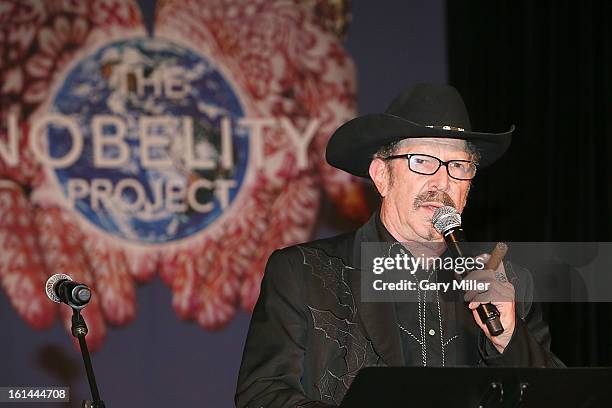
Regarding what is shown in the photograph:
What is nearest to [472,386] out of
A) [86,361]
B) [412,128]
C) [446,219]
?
[446,219]

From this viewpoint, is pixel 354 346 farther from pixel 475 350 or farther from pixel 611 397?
pixel 611 397

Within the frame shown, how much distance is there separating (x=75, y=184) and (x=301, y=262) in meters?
2.29

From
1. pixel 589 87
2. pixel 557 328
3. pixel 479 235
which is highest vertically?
pixel 589 87

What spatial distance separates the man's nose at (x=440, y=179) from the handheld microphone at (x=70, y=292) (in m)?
1.14

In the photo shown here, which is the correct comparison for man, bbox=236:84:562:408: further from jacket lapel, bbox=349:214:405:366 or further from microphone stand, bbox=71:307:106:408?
microphone stand, bbox=71:307:106:408

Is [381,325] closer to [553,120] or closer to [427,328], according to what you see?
[427,328]

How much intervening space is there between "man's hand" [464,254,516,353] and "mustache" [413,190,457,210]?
0.37 m

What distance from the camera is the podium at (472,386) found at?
2.22 meters

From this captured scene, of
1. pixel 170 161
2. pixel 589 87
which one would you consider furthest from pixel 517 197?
pixel 170 161

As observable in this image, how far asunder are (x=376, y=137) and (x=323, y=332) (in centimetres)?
68

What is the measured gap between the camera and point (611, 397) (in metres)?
2.34

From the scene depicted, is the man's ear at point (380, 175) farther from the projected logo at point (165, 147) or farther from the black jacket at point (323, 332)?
the projected logo at point (165, 147)

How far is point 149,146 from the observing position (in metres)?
5.32

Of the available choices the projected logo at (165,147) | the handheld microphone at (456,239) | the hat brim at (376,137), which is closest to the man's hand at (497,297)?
the handheld microphone at (456,239)
